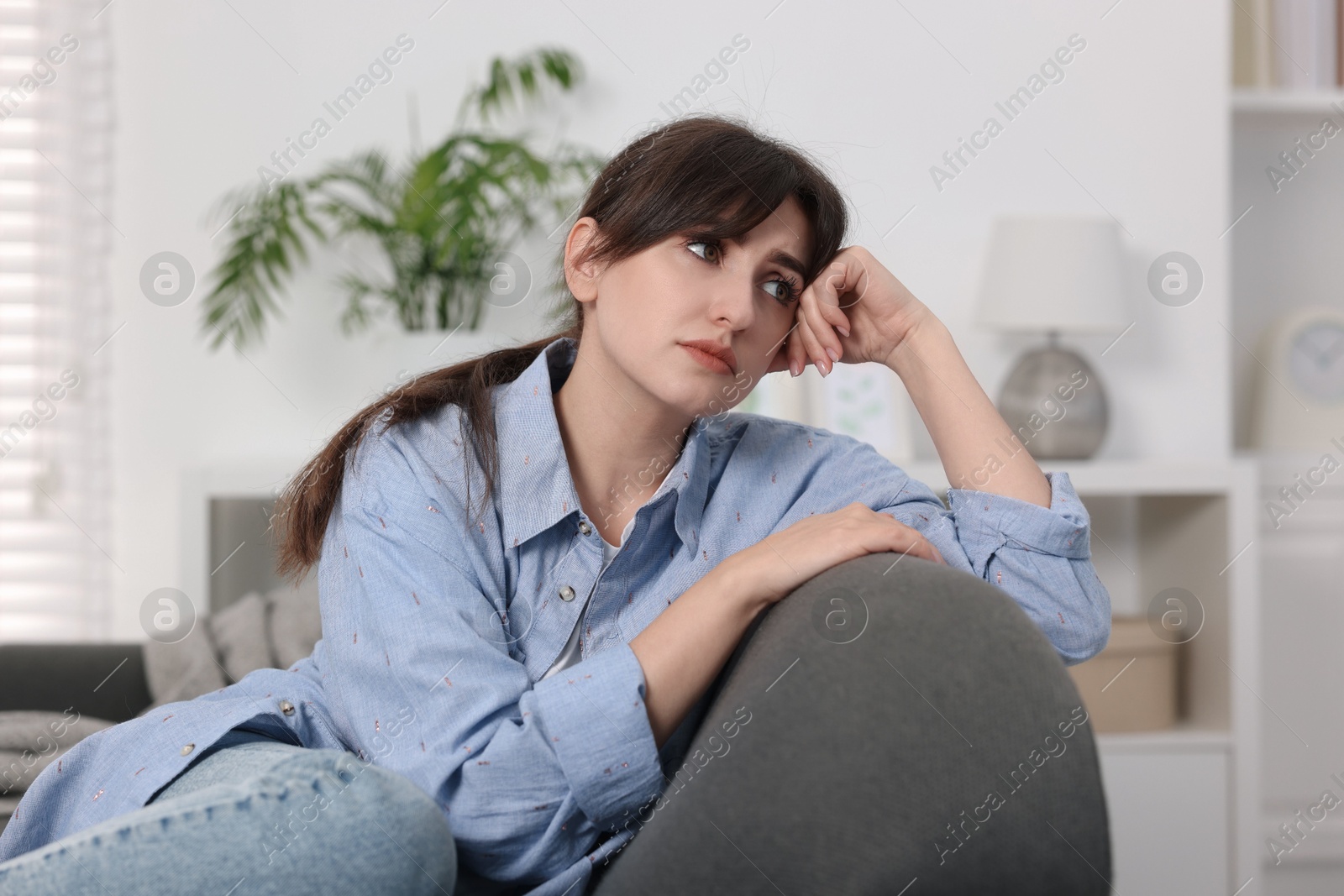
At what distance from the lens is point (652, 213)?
1.00 meters

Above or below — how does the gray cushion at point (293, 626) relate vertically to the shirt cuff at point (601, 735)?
below

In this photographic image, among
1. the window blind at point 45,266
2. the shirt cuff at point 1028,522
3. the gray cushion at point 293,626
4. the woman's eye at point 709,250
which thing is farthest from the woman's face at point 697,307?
the window blind at point 45,266

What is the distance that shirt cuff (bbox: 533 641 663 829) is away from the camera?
30.3 inches

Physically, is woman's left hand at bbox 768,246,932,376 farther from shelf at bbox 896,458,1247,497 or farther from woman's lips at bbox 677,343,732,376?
shelf at bbox 896,458,1247,497

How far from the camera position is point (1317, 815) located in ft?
7.39

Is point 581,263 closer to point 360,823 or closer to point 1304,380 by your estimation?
point 360,823

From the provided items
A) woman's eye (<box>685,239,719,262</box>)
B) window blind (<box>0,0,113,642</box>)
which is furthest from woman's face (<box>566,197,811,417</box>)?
window blind (<box>0,0,113,642</box>)

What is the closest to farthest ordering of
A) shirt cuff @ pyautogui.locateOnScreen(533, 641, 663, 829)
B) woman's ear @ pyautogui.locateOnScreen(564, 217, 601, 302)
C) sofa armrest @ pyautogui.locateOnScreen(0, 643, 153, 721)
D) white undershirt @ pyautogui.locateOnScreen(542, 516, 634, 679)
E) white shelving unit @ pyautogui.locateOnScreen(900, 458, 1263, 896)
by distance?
shirt cuff @ pyautogui.locateOnScreen(533, 641, 663, 829), white undershirt @ pyautogui.locateOnScreen(542, 516, 634, 679), woman's ear @ pyautogui.locateOnScreen(564, 217, 601, 302), sofa armrest @ pyautogui.locateOnScreen(0, 643, 153, 721), white shelving unit @ pyautogui.locateOnScreen(900, 458, 1263, 896)

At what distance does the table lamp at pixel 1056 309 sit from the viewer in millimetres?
2027

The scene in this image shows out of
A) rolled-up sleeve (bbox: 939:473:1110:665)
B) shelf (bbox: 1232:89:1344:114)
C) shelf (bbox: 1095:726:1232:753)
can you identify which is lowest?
shelf (bbox: 1095:726:1232:753)

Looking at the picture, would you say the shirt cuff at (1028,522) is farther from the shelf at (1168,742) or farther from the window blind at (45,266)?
the window blind at (45,266)

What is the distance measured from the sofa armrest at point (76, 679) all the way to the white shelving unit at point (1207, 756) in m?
1.32

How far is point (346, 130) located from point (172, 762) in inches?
69.1

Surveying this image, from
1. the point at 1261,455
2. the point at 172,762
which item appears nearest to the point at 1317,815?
the point at 1261,455
